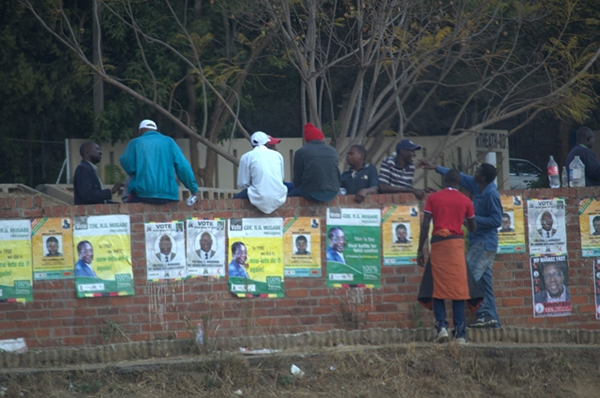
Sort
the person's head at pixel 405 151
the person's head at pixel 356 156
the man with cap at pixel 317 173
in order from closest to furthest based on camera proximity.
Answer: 1. the man with cap at pixel 317 173
2. the person's head at pixel 405 151
3. the person's head at pixel 356 156

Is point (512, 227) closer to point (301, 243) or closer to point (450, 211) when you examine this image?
point (450, 211)

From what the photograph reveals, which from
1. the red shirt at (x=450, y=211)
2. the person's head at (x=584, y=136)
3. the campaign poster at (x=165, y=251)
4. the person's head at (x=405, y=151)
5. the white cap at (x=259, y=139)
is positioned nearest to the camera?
the red shirt at (x=450, y=211)

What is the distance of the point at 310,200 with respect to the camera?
26.3 ft

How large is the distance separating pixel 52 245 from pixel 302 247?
2.49m

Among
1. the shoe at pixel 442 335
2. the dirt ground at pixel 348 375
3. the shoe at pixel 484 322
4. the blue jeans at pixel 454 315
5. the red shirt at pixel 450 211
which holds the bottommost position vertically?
the dirt ground at pixel 348 375

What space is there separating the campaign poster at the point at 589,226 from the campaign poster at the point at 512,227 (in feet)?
2.42

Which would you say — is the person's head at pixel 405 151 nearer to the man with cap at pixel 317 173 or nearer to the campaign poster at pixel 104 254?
the man with cap at pixel 317 173

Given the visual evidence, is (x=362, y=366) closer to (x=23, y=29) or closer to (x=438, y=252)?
(x=438, y=252)

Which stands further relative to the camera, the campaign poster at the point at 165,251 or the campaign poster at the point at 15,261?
the campaign poster at the point at 165,251

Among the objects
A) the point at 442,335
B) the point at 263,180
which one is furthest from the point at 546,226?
the point at 263,180

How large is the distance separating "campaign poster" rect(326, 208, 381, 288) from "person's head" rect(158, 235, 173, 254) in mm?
1642

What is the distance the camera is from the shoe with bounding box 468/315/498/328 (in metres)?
7.93

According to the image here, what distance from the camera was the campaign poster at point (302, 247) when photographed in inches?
313

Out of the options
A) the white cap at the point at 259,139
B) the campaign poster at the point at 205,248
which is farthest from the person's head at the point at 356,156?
the campaign poster at the point at 205,248
